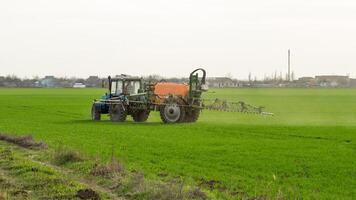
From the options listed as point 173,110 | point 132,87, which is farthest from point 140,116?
point 173,110

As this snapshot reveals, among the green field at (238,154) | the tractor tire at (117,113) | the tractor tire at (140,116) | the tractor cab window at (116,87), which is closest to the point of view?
the green field at (238,154)

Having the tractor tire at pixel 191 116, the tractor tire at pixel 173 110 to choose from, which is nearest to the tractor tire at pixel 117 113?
the tractor tire at pixel 173 110

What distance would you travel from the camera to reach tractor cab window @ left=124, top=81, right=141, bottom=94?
128ft

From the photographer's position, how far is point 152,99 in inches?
1478

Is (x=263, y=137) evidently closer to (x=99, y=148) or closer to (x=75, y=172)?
(x=99, y=148)

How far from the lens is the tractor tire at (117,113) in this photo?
126ft

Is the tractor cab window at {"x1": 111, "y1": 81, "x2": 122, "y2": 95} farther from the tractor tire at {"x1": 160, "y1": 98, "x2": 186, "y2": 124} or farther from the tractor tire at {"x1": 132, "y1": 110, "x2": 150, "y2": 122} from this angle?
the tractor tire at {"x1": 160, "y1": 98, "x2": 186, "y2": 124}

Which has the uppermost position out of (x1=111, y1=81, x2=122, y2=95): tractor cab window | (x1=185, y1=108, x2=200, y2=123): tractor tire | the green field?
(x1=111, y1=81, x2=122, y2=95): tractor cab window

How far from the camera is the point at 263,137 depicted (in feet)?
90.4

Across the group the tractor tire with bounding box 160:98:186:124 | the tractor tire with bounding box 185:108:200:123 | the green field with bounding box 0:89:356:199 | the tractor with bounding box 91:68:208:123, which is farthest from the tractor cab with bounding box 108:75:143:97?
the green field with bounding box 0:89:356:199

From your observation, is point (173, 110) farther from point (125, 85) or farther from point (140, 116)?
point (125, 85)

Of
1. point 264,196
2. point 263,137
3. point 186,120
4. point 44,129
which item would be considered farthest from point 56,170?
point 186,120

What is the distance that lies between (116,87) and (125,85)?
65cm

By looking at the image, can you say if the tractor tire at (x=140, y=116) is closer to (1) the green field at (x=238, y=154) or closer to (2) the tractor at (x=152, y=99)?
(2) the tractor at (x=152, y=99)
